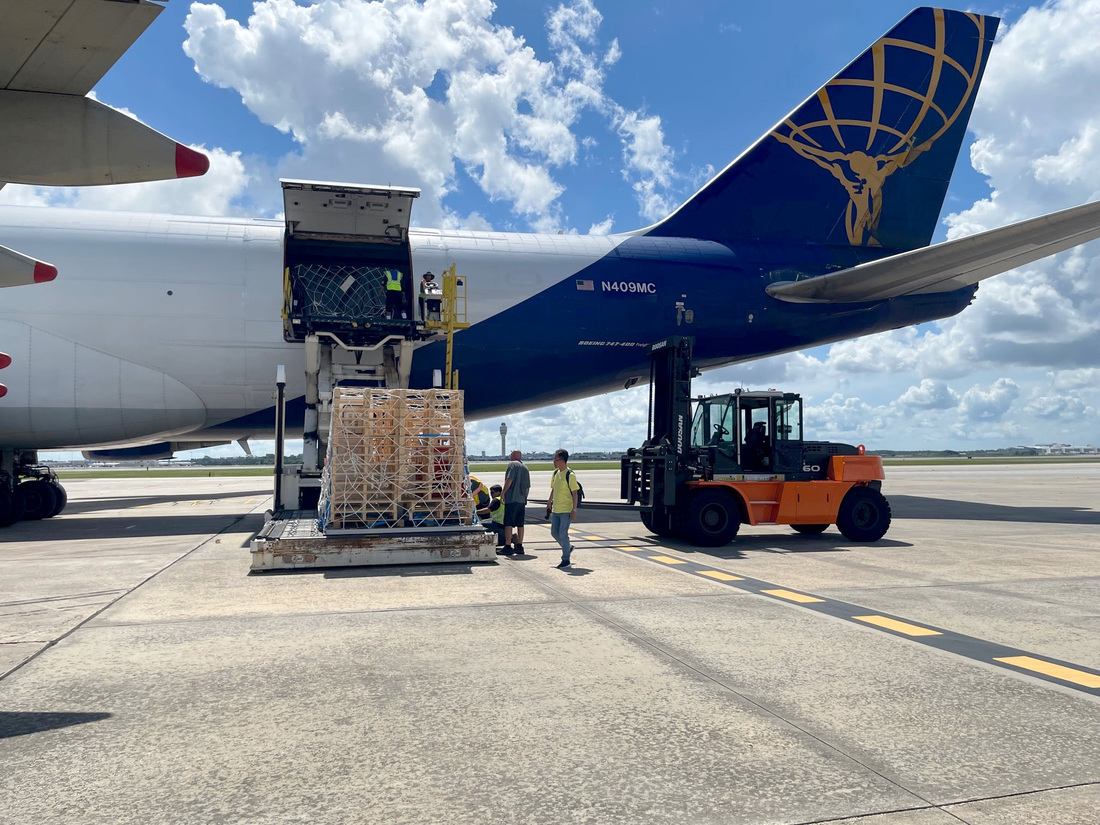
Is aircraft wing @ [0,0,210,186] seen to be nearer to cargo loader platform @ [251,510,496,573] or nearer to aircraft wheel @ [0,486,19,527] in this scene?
cargo loader platform @ [251,510,496,573]

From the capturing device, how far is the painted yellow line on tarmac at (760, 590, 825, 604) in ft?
25.7

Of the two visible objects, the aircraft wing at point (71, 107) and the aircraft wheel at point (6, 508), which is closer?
the aircraft wing at point (71, 107)

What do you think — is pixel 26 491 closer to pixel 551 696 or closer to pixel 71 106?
pixel 71 106

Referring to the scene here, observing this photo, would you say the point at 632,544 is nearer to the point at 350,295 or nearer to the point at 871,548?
the point at 871,548

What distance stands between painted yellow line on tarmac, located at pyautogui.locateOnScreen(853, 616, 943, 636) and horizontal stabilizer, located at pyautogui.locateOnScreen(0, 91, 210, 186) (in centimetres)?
665

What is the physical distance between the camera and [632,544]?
41.9ft

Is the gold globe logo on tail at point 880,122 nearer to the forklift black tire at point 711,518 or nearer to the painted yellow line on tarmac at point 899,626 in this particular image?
the forklift black tire at point 711,518

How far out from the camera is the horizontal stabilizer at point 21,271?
19.6 feet

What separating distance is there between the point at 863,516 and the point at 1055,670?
829 cm

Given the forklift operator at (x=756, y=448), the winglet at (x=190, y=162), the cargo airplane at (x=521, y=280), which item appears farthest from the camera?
the cargo airplane at (x=521, y=280)

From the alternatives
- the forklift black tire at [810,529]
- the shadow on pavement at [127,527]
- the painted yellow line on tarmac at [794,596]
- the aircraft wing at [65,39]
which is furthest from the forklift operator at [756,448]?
the aircraft wing at [65,39]

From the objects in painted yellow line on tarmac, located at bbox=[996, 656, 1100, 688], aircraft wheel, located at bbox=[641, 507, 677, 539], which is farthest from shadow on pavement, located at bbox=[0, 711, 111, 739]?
aircraft wheel, located at bbox=[641, 507, 677, 539]

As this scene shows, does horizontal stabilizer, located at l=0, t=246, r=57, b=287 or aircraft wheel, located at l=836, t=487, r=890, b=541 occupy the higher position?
horizontal stabilizer, located at l=0, t=246, r=57, b=287

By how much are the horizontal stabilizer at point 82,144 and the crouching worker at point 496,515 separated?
8.48 meters
